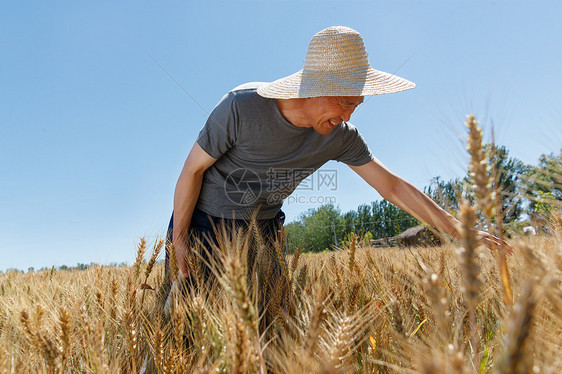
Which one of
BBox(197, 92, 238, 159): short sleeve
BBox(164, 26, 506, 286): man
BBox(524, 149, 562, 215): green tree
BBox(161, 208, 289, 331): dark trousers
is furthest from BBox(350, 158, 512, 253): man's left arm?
BBox(197, 92, 238, 159): short sleeve

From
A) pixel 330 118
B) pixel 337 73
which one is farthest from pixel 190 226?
pixel 337 73

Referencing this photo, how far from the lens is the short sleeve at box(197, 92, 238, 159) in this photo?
6.99 ft

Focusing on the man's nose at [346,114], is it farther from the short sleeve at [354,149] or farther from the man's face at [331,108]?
the short sleeve at [354,149]

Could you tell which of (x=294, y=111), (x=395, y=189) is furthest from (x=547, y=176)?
(x=294, y=111)

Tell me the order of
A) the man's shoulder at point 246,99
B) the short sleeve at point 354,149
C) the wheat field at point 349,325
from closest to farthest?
1. the wheat field at point 349,325
2. the man's shoulder at point 246,99
3. the short sleeve at point 354,149

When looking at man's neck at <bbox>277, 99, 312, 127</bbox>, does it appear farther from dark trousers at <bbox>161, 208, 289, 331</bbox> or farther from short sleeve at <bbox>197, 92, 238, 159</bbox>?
dark trousers at <bbox>161, 208, 289, 331</bbox>

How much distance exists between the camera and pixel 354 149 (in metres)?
2.53

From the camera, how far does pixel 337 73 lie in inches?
77.3

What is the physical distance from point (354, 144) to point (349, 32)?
→ 749 mm

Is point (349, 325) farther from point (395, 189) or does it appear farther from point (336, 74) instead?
point (395, 189)

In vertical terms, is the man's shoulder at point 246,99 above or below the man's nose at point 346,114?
above

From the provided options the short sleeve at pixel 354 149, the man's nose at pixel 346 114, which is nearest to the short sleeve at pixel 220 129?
the man's nose at pixel 346 114

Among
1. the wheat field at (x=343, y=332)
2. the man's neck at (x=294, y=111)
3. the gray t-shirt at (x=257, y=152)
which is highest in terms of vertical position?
the man's neck at (x=294, y=111)

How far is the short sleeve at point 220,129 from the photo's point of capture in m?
2.13
